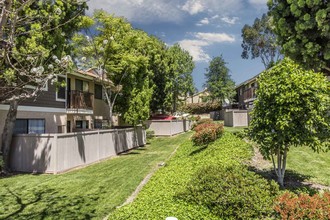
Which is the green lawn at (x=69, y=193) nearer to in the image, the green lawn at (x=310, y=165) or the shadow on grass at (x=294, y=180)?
the shadow on grass at (x=294, y=180)

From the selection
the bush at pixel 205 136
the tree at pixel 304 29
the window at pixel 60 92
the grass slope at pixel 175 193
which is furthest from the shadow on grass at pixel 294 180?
the window at pixel 60 92

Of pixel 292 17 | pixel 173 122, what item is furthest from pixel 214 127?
pixel 173 122

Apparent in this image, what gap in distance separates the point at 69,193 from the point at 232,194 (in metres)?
5.19

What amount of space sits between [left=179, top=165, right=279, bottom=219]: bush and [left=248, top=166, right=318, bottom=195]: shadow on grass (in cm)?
102

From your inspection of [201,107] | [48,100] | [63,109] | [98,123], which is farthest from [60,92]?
[201,107]

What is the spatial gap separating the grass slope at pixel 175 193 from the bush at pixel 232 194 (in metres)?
0.23

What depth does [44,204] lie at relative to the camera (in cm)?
753

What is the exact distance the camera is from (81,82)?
2248 cm

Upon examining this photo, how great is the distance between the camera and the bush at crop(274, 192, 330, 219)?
5074 millimetres

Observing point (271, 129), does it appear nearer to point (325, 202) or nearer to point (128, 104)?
point (325, 202)

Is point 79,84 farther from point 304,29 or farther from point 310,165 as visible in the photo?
point 310,165

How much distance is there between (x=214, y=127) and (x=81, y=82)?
494 inches

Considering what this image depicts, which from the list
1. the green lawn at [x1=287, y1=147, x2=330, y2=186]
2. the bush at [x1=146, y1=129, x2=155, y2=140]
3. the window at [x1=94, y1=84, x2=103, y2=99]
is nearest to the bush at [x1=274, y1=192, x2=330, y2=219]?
the green lawn at [x1=287, y1=147, x2=330, y2=186]

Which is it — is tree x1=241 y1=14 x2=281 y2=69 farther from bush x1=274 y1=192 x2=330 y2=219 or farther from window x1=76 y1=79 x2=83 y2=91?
bush x1=274 y1=192 x2=330 y2=219
